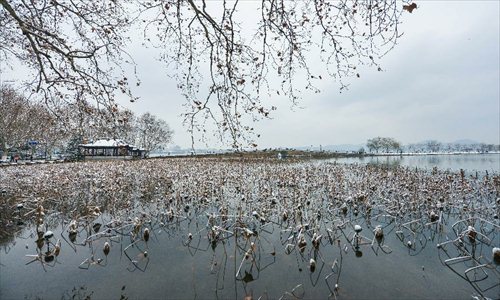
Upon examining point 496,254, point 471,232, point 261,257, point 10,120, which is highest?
point 10,120

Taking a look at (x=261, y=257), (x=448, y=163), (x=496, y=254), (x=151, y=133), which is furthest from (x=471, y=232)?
(x=151, y=133)

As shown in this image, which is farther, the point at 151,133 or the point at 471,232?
the point at 151,133

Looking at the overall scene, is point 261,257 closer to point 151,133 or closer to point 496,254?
point 496,254

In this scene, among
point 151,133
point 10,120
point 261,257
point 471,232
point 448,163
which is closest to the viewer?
point 471,232

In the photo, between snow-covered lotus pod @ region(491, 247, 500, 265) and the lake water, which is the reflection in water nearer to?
snow-covered lotus pod @ region(491, 247, 500, 265)

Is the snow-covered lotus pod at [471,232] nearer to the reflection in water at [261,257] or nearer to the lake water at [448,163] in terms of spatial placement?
the reflection in water at [261,257]

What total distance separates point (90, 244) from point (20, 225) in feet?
12.2

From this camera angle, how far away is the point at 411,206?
905 centimetres

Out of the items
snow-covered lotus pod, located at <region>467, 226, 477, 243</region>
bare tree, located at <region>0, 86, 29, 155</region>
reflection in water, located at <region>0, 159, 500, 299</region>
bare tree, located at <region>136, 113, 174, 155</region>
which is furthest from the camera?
bare tree, located at <region>136, 113, 174, 155</region>

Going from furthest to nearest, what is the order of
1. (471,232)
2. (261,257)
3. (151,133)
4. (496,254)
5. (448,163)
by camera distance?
(151,133), (448,163), (261,257), (471,232), (496,254)

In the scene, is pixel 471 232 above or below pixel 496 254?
above

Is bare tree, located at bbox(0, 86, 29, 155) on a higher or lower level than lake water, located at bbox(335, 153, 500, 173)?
higher

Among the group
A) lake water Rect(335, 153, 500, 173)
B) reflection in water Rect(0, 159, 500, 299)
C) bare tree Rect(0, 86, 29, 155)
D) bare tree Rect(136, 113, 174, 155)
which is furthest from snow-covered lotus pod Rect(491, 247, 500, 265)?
bare tree Rect(136, 113, 174, 155)

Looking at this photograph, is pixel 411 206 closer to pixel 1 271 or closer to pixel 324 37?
pixel 324 37
